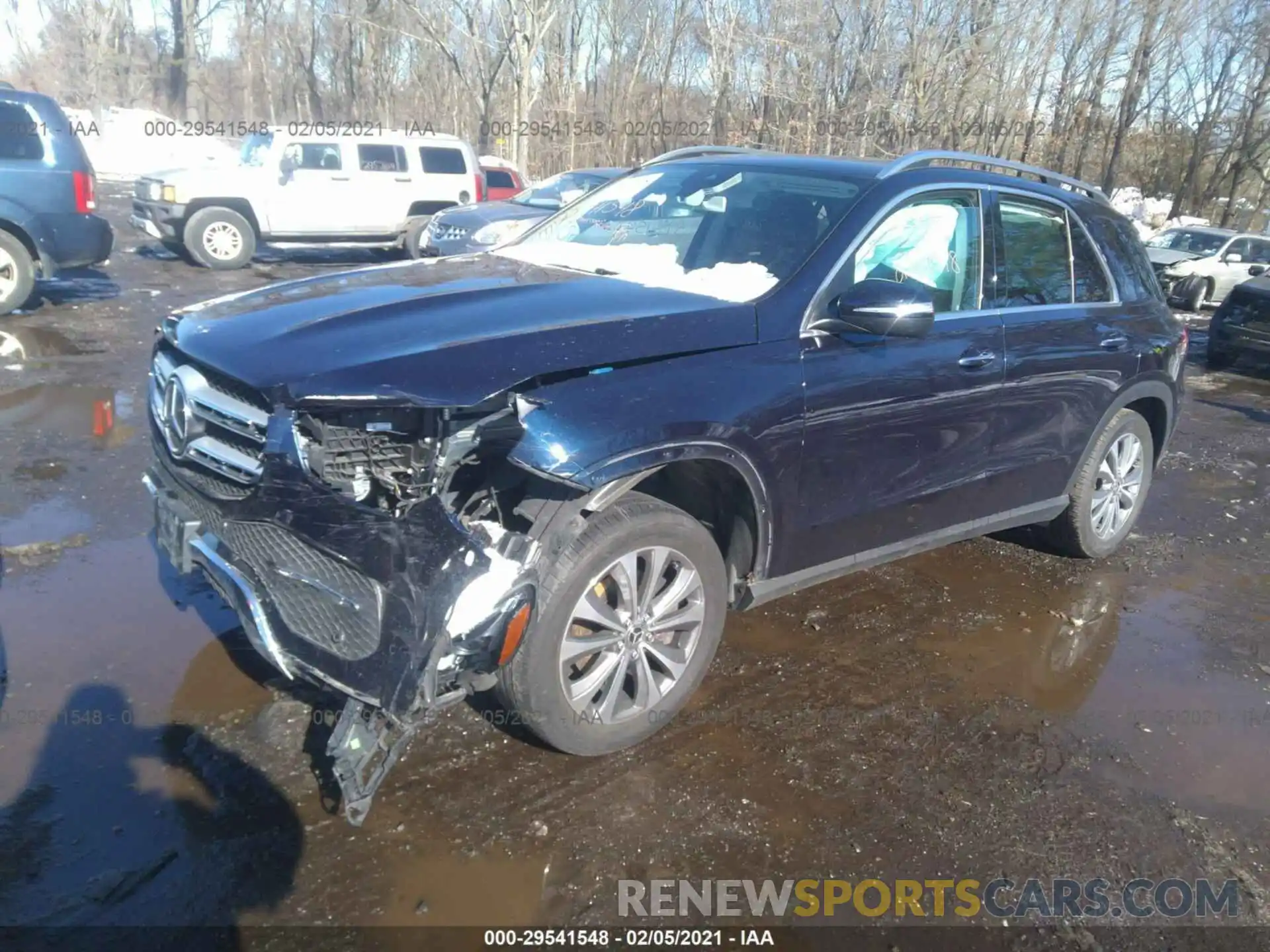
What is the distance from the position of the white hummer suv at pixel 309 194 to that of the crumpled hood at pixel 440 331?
1167 cm

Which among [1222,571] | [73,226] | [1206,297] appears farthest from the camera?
[1206,297]

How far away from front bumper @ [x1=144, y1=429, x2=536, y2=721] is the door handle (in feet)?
7.05

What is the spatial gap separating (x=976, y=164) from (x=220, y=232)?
41.3ft

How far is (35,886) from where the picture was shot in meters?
2.59

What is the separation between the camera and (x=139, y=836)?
2777 mm

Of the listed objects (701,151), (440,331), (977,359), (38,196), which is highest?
(701,151)

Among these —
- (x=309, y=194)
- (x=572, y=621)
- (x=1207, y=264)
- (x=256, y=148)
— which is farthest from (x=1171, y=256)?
(x=572, y=621)

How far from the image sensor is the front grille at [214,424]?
2.88 meters

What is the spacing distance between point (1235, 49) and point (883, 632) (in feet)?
113

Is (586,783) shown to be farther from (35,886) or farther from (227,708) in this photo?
(35,886)

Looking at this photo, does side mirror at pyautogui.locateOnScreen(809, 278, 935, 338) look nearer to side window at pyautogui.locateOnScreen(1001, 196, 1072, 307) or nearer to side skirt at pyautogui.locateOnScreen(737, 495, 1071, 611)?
side skirt at pyautogui.locateOnScreen(737, 495, 1071, 611)

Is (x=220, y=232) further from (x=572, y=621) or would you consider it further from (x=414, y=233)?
(x=572, y=621)

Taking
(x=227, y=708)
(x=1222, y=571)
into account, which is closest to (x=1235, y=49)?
(x=1222, y=571)

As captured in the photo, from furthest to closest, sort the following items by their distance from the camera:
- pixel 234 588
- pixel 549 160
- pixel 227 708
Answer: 1. pixel 549 160
2. pixel 227 708
3. pixel 234 588
